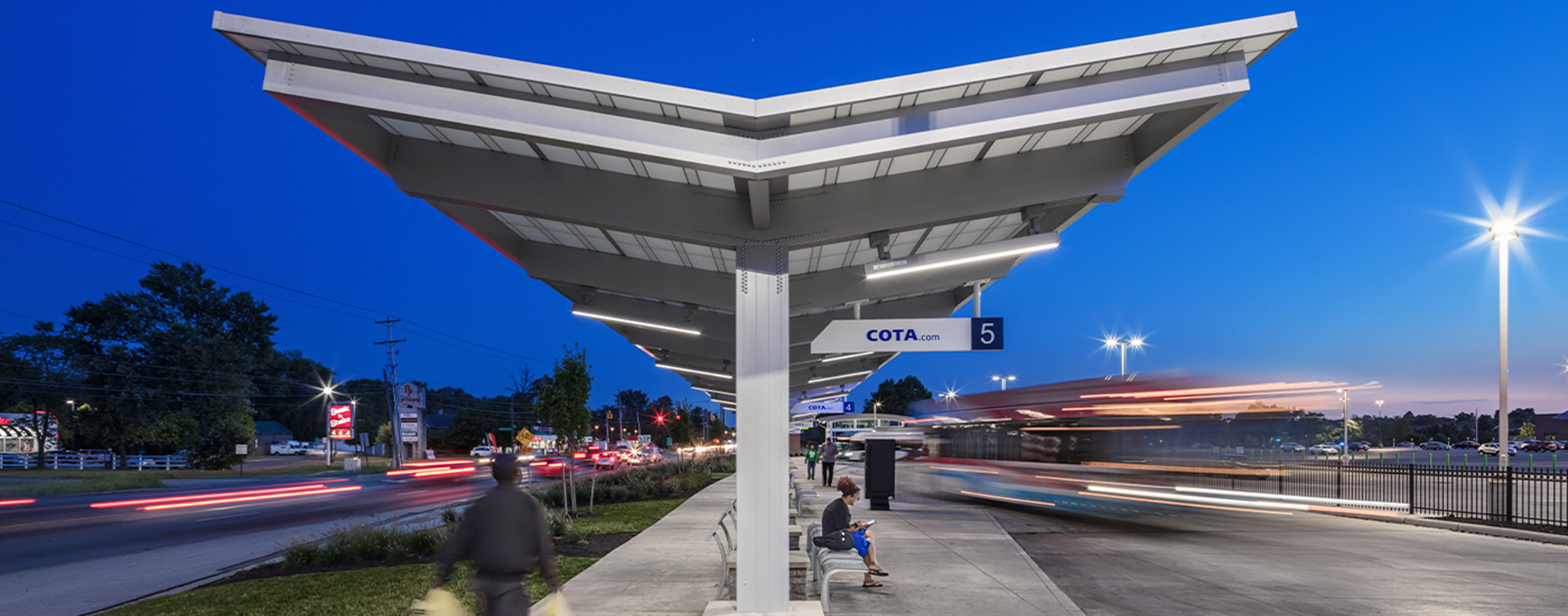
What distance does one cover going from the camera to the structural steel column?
7.35m

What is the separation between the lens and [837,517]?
9.94 metres

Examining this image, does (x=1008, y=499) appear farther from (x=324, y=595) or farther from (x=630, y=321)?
(x=324, y=595)

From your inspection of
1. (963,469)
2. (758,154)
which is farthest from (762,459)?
(963,469)

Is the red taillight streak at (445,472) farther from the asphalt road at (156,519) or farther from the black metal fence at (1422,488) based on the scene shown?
the black metal fence at (1422,488)

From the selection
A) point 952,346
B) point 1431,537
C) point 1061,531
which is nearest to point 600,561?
point 952,346

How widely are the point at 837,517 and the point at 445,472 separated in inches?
1491

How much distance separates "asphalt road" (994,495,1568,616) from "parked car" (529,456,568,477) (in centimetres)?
2742

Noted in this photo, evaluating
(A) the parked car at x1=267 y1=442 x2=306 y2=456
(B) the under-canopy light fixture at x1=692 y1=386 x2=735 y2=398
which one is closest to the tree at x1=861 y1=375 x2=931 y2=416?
(A) the parked car at x1=267 y1=442 x2=306 y2=456

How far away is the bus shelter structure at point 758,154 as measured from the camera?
19.1ft

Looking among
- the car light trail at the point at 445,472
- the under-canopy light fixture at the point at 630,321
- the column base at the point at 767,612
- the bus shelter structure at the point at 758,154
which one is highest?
the bus shelter structure at the point at 758,154

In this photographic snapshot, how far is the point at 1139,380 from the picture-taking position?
1700 centimetres

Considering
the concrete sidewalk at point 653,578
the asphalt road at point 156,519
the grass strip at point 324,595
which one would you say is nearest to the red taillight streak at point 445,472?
the asphalt road at point 156,519

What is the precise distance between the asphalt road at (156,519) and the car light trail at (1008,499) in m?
14.6

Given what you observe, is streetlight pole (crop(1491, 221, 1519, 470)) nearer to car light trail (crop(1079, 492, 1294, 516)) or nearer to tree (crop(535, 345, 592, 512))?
car light trail (crop(1079, 492, 1294, 516))
